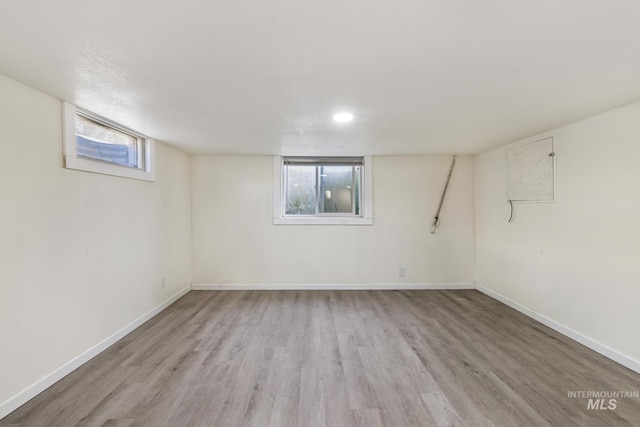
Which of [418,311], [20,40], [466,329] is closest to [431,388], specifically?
[466,329]

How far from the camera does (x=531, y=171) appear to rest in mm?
3242

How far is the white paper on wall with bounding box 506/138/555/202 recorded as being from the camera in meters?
3.01

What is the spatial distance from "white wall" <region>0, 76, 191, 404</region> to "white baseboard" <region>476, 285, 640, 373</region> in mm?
4269

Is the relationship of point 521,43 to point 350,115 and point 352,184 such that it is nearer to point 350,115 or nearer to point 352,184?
point 350,115

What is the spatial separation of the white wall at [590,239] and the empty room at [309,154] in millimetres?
17

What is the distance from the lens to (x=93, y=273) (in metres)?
2.44

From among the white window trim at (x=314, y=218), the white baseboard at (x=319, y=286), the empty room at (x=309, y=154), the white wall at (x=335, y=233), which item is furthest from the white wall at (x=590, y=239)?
the white window trim at (x=314, y=218)

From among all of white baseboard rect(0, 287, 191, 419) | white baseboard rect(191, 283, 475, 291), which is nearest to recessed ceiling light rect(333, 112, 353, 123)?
white baseboard rect(191, 283, 475, 291)

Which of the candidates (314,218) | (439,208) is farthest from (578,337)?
(314,218)

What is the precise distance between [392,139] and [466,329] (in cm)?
220

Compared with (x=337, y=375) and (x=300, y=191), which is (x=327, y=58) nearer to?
(x=337, y=375)

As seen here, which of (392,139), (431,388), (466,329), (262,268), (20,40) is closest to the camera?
(20,40)

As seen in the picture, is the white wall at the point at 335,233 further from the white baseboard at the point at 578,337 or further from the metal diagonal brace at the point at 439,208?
the white baseboard at the point at 578,337

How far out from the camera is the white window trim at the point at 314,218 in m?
4.38
